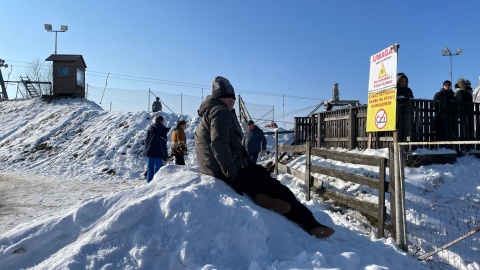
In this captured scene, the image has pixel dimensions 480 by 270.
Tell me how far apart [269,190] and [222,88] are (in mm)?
1333

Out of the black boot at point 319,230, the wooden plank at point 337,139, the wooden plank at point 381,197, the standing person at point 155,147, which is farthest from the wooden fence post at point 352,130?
the black boot at point 319,230

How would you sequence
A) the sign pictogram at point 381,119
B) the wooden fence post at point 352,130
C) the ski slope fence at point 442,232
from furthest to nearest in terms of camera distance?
the wooden fence post at point 352,130, the sign pictogram at point 381,119, the ski slope fence at point 442,232

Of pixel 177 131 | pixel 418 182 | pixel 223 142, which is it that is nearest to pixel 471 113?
pixel 418 182

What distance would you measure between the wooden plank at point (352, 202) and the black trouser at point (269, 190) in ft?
7.83

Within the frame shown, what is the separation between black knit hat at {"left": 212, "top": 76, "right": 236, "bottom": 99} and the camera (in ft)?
14.2

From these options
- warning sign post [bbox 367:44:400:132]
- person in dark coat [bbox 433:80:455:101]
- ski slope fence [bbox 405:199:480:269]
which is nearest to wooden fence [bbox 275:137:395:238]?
ski slope fence [bbox 405:199:480:269]

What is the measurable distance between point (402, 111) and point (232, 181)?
6643 millimetres

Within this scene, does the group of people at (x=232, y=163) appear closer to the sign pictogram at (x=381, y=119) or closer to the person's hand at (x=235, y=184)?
the person's hand at (x=235, y=184)

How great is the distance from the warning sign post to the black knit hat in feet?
12.3

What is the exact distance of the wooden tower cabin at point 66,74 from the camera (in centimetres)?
2686

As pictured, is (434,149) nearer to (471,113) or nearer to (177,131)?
(471,113)

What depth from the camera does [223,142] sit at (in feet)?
13.1

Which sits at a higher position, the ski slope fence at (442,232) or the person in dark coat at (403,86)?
the person in dark coat at (403,86)

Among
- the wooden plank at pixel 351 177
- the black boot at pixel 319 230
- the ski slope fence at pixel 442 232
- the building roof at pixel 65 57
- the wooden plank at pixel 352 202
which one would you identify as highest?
the building roof at pixel 65 57
